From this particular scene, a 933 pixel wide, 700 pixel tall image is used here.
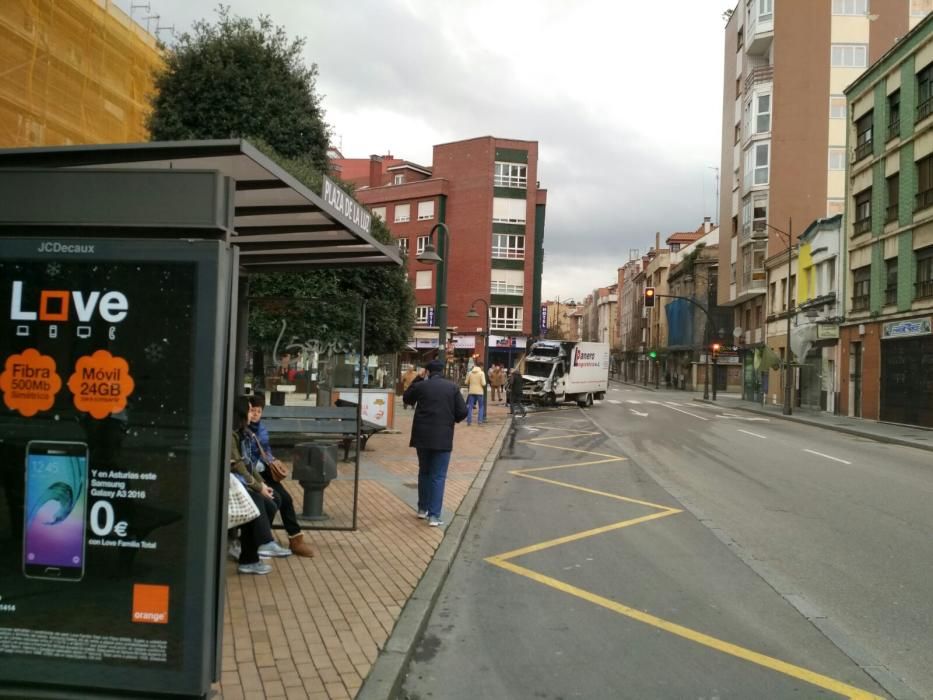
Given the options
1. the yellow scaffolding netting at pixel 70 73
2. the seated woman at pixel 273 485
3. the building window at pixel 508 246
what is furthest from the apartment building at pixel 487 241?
the seated woman at pixel 273 485

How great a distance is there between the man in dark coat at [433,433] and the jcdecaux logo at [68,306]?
4.50 m

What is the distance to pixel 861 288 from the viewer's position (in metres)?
30.6

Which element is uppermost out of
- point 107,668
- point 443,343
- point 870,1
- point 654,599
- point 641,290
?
point 870,1

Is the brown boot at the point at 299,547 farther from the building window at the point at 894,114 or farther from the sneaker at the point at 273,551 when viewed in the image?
the building window at the point at 894,114

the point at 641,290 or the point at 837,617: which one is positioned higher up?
the point at 641,290

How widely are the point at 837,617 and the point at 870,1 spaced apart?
50383 millimetres

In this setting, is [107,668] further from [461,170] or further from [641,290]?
[641,290]

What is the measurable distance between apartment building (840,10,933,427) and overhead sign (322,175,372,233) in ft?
81.5

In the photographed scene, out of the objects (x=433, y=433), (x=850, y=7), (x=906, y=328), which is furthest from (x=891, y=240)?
(x=433, y=433)

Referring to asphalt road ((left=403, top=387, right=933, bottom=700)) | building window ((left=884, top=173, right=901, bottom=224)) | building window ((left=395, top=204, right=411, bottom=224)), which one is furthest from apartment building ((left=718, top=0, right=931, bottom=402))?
asphalt road ((left=403, top=387, right=933, bottom=700))

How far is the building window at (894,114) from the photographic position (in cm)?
2773

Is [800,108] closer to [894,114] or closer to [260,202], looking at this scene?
[894,114]

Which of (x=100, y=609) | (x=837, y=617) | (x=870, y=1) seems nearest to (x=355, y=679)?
(x=100, y=609)

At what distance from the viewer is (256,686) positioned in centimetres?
370
